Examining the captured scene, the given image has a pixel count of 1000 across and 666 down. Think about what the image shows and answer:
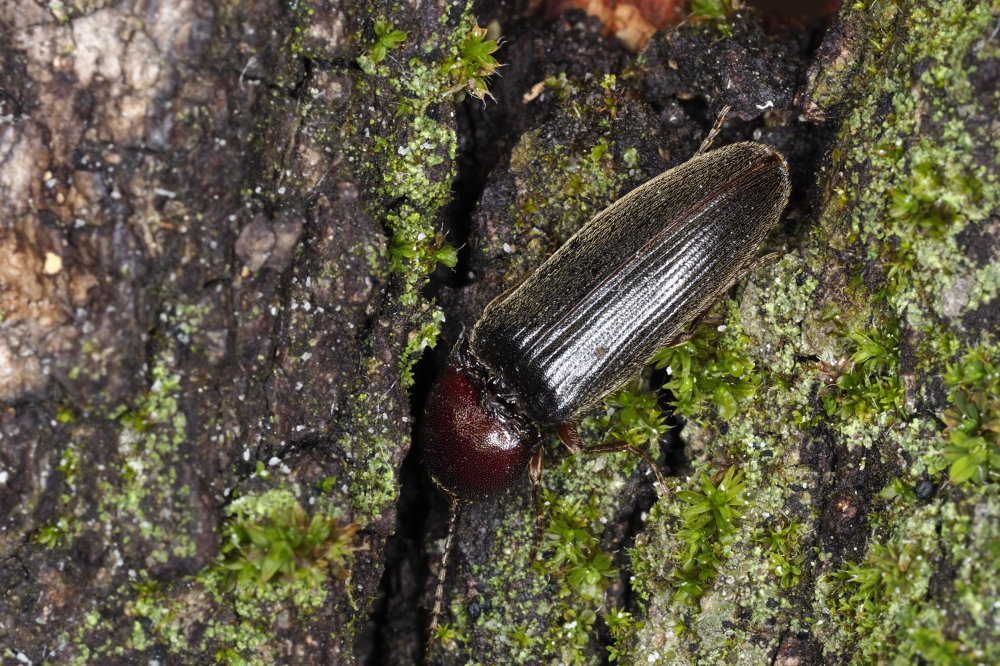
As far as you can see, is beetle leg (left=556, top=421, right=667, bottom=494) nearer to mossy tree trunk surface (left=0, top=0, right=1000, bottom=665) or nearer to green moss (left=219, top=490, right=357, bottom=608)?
mossy tree trunk surface (left=0, top=0, right=1000, bottom=665)

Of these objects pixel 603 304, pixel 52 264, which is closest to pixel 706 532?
pixel 603 304

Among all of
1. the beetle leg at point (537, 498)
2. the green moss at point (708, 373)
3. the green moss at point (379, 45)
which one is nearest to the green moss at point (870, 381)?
the green moss at point (708, 373)

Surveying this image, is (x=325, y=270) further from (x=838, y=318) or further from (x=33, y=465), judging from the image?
(x=838, y=318)

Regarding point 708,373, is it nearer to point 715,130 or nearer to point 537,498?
point 537,498

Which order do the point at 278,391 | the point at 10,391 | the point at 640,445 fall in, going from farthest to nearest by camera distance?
the point at 640,445 < the point at 278,391 < the point at 10,391

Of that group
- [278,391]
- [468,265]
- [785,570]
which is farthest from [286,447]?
[785,570]

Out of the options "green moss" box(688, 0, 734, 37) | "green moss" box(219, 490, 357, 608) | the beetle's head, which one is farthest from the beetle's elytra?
"green moss" box(219, 490, 357, 608)

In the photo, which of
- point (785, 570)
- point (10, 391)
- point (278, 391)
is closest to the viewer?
point (10, 391)
